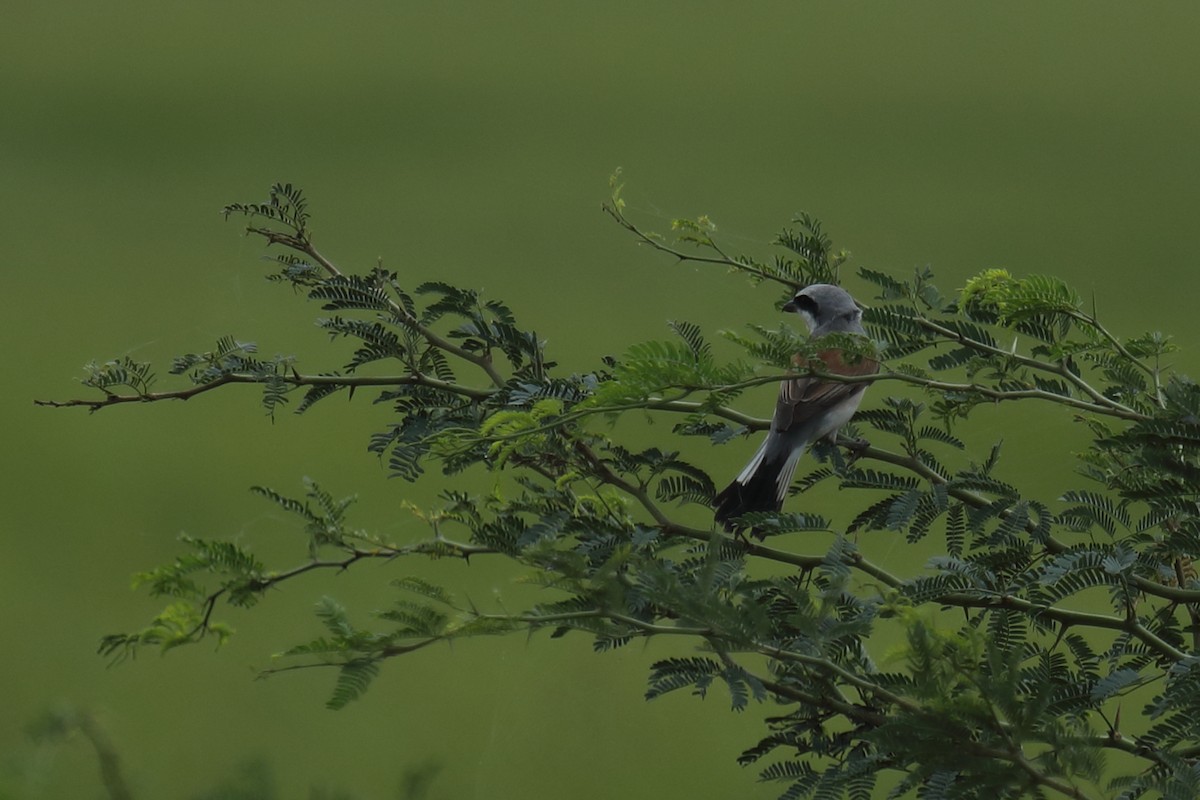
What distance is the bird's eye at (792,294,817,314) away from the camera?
1.11 meters

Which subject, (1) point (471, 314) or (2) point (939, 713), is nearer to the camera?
(2) point (939, 713)

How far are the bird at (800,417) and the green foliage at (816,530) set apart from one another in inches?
2.2

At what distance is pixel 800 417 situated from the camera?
107 cm

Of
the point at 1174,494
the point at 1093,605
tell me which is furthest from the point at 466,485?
the point at 1174,494

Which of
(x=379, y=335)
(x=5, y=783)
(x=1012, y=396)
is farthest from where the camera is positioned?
(x=379, y=335)

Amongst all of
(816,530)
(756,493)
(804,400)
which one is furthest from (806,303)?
(816,530)

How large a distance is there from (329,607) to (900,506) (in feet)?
1.29

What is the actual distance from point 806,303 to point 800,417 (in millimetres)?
117

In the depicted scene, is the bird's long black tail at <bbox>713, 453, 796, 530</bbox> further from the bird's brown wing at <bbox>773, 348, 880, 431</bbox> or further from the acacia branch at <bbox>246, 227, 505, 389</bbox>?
the acacia branch at <bbox>246, 227, 505, 389</bbox>

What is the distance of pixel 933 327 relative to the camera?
75 centimetres

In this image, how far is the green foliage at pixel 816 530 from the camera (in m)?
0.50

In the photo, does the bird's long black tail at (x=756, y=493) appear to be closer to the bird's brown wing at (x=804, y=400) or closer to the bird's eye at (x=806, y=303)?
the bird's brown wing at (x=804, y=400)

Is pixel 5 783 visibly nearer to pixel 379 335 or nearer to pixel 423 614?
pixel 423 614

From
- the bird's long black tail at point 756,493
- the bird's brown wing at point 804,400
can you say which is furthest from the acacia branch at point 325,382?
the bird's brown wing at point 804,400
